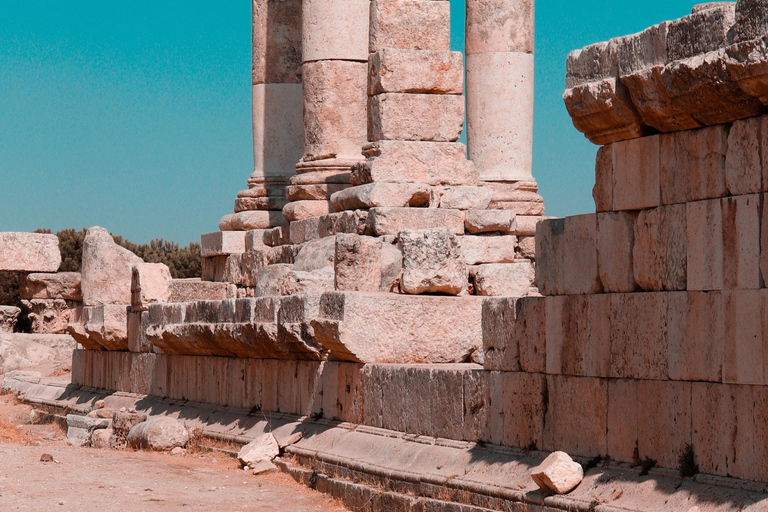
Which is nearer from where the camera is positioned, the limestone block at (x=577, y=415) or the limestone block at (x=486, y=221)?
the limestone block at (x=577, y=415)

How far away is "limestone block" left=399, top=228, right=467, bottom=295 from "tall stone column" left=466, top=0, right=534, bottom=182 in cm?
643

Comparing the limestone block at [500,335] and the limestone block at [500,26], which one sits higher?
the limestone block at [500,26]

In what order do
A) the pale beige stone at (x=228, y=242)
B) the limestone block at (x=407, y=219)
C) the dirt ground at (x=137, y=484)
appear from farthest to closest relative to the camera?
the pale beige stone at (x=228, y=242) < the limestone block at (x=407, y=219) < the dirt ground at (x=137, y=484)

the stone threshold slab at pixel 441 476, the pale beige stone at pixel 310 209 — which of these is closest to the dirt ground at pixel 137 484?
the stone threshold slab at pixel 441 476

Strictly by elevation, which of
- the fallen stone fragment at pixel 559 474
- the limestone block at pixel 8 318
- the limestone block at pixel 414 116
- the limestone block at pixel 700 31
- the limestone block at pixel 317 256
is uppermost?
the limestone block at pixel 414 116

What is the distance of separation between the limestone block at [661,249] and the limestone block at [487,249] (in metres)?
5.65

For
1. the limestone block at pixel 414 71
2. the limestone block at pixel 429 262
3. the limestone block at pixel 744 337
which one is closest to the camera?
the limestone block at pixel 744 337

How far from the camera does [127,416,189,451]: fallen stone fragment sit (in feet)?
35.6

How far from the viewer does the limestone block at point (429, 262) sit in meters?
9.27

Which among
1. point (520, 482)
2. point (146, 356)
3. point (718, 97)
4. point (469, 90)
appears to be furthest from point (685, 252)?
point (469, 90)

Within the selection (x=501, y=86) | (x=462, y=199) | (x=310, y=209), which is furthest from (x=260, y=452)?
(x=501, y=86)

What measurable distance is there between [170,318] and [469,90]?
562 cm

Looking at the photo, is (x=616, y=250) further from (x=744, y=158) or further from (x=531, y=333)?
(x=744, y=158)

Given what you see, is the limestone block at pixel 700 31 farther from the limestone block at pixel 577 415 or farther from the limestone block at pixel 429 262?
the limestone block at pixel 429 262
